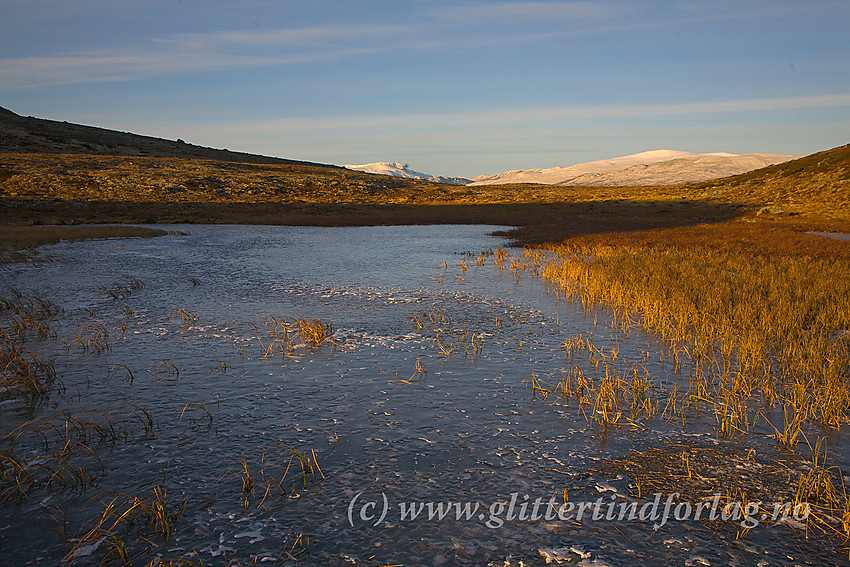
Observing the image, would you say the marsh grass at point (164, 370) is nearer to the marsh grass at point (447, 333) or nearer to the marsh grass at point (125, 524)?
the marsh grass at point (125, 524)

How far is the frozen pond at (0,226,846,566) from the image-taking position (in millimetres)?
4398

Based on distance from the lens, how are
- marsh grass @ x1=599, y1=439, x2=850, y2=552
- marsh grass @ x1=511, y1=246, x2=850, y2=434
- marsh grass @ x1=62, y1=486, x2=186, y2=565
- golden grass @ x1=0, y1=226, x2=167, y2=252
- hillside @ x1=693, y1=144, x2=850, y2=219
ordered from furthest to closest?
1. hillside @ x1=693, y1=144, x2=850, y2=219
2. golden grass @ x1=0, y1=226, x2=167, y2=252
3. marsh grass @ x1=511, y1=246, x2=850, y2=434
4. marsh grass @ x1=599, y1=439, x2=850, y2=552
5. marsh grass @ x1=62, y1=486, x2=186, y2=565

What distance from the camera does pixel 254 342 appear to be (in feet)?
33.7

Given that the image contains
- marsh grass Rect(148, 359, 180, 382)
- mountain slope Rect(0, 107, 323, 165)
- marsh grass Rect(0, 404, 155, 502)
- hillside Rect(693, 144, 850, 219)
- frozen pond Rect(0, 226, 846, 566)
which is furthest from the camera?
mountain slope Rect(0, 107, 323, 165)

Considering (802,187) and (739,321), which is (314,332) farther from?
(802,187)

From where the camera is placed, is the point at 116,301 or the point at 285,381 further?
the point at 116,301

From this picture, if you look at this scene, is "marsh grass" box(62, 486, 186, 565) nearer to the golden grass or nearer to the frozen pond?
the frozen pond

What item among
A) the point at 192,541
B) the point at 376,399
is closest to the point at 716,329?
the point at 376,399

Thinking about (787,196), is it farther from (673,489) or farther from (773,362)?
(673,489)

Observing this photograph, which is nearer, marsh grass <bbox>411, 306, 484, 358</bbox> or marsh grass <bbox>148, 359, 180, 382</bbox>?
marsh grass <bbox>148, 359, 180, 382</bbox>

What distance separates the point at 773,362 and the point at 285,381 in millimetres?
7931

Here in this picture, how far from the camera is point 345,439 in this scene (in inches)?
247

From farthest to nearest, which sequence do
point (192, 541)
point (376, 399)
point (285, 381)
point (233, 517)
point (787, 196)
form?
1. point (787, 196)
2. point (285, 381)
3. point (376, 399)
4. point (233, 517)
5. point (192, 541)

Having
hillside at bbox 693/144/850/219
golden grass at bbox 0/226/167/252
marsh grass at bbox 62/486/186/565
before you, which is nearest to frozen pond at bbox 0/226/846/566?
marsh grass at bbox 62/486/186/565
